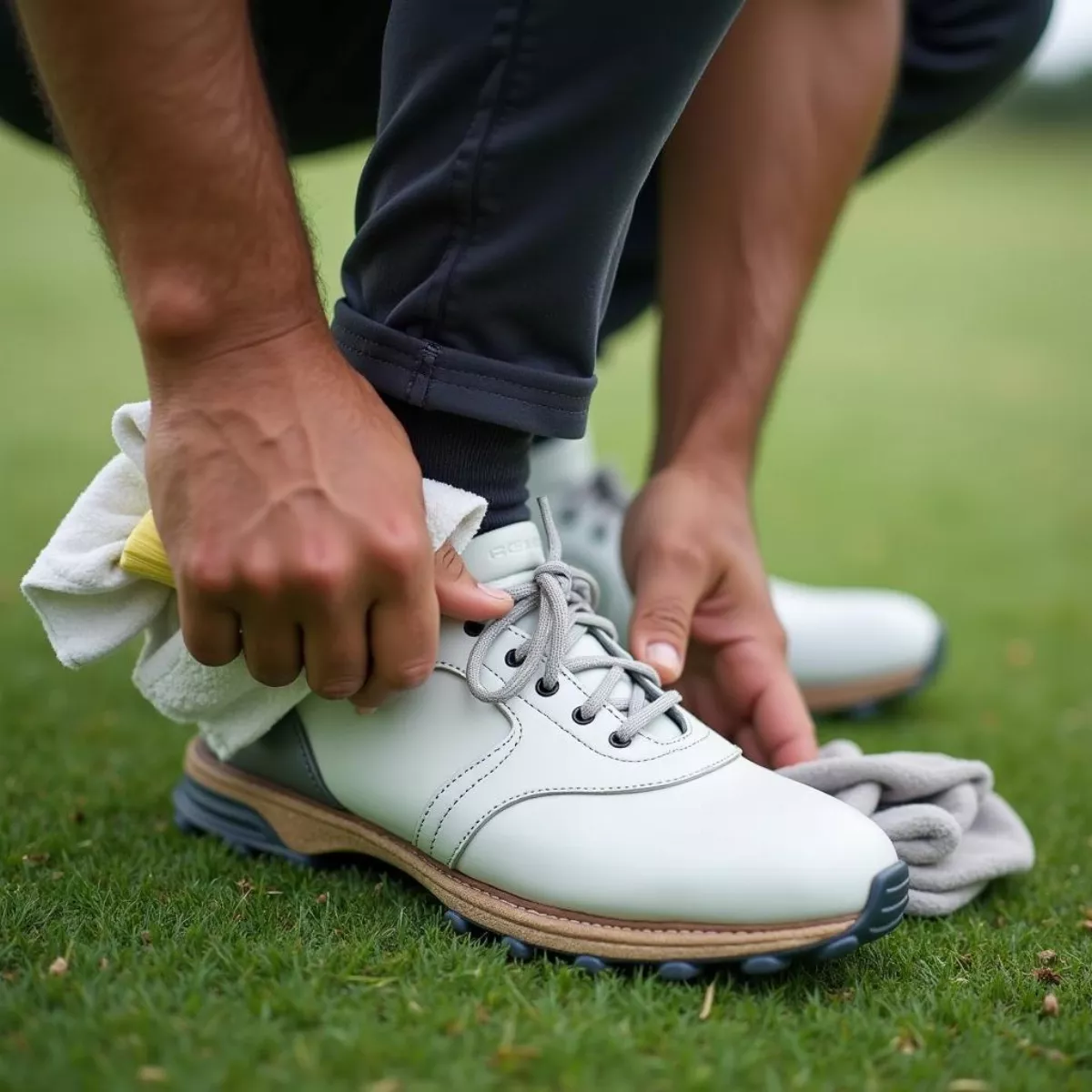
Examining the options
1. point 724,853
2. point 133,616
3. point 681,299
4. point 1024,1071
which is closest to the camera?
point 1024,1071

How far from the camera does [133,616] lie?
3.22 feet

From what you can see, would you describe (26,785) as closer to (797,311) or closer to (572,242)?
(572,242)

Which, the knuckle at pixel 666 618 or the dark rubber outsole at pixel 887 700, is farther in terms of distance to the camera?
the dark rubber outsole at pixel 887 700

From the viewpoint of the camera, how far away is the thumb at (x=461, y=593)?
Answer: 91 centimetres

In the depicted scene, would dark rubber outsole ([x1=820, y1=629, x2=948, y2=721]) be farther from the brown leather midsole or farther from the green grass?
the brown leather midsole

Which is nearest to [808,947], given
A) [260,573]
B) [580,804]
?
[580,804]

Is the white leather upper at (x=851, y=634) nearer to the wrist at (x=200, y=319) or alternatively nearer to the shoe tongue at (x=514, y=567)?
the shoe tongue at (x=514, y=567)

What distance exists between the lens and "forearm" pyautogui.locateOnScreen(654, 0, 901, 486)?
132cm

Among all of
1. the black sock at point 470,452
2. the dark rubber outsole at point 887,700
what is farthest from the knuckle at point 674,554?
the dark rubber outsole at point 887,700

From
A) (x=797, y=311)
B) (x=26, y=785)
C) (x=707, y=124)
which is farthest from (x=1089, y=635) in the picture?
(x=26, y=785)

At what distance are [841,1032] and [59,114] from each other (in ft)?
2.42

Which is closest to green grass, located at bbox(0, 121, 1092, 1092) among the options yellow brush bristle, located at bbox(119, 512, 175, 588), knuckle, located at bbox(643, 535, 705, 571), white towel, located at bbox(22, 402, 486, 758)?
white towel, located at bbox(22, 402, 486, 758)

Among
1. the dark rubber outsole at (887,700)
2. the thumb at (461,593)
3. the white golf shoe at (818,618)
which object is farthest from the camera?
the dark rubber outsole at (887,700)

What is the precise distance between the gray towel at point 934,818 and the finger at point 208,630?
443 millimetres
